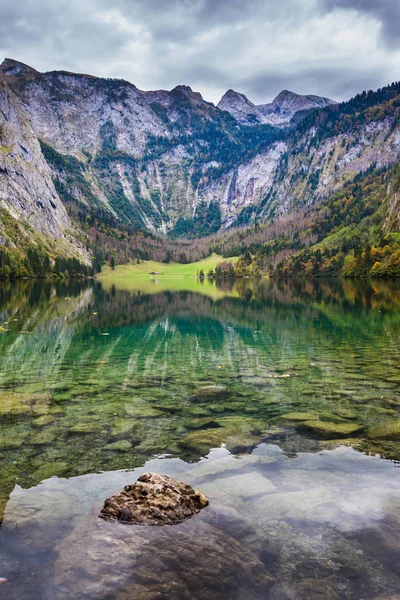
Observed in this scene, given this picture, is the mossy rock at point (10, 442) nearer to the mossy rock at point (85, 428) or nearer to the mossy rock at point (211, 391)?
the mossy rock at point (85, 428)

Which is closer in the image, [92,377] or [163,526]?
[163,526]

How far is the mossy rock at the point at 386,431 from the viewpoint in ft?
48.5

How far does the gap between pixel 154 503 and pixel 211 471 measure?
2.95 metres

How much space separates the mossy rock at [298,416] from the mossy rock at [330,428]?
1.54 feet

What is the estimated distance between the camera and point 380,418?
1672cm

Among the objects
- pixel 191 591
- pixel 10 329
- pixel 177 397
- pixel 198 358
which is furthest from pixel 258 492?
pixel 10 329

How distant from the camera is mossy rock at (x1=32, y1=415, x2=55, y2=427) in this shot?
16.7 m

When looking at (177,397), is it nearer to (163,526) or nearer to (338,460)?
(338,460)

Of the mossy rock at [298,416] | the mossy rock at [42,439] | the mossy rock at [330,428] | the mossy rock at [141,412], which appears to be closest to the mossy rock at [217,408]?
the mossy rock at [141,412]

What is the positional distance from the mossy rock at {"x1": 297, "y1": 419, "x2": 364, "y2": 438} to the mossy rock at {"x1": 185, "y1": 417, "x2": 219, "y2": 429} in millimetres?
3699

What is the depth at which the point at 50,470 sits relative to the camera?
12562 millimetres

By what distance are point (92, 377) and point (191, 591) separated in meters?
19.7

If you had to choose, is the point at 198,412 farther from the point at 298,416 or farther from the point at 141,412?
the point at 298,416

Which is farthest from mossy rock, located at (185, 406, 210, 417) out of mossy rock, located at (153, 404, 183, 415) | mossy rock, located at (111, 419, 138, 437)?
mossy rock, located at (111, 419, 138, 437)
